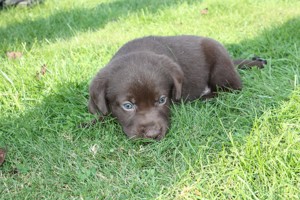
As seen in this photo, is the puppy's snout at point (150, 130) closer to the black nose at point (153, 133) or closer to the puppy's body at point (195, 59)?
the black nose at point (153, 133)

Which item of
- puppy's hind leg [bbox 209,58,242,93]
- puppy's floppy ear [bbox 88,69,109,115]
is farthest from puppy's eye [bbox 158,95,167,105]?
puppy's hind leg [bbox 209,58,242,93]

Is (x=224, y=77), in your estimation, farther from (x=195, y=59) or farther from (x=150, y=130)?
(x=150, y=130)

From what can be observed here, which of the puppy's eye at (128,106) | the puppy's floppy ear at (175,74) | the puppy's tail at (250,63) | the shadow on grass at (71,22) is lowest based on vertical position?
the shadow on grass at (71,22)

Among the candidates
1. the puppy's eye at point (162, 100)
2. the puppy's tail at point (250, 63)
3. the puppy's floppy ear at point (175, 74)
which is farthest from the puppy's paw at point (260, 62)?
the puppy's eye at point (162, 100)

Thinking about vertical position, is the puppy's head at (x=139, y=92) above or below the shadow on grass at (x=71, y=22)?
above

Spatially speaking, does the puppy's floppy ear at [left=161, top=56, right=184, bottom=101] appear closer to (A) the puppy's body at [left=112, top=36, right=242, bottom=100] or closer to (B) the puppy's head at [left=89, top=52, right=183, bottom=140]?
(B) the puppy's head at [left=89, top=52, right=183, bottom=140]
